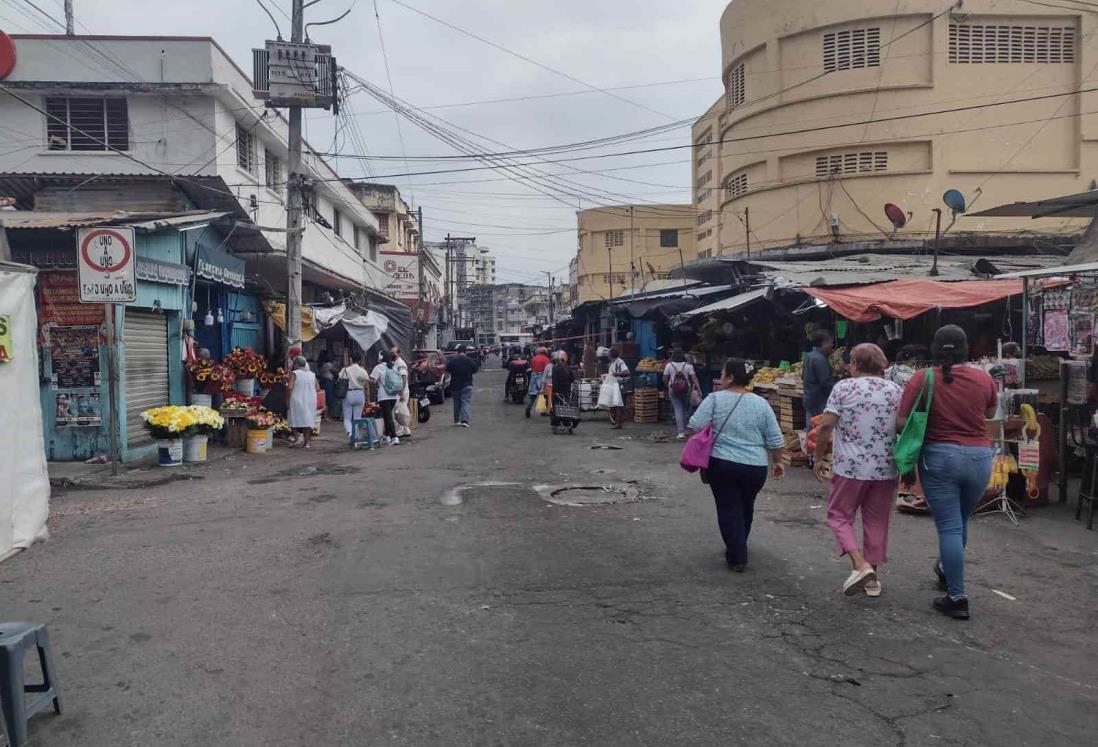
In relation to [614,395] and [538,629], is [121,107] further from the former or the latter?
[538,629]

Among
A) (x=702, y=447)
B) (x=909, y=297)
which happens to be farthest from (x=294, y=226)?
(x=702, y=447)

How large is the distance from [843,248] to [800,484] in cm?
1299

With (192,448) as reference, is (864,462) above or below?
above

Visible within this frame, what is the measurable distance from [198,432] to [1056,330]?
38.2 ft

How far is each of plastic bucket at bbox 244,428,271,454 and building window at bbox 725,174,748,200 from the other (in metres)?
16.5

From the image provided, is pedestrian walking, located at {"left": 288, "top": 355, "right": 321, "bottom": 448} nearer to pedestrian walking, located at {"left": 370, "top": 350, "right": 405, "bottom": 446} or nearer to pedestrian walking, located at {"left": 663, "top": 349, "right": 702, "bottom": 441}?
pedestrian walking, located at {"left": 370, "top": 350, "right": 405, "bottom": 446}

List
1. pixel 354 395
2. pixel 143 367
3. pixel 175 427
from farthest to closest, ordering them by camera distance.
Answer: pixel 354 395 < pixel 143 367 < pixel 175 427

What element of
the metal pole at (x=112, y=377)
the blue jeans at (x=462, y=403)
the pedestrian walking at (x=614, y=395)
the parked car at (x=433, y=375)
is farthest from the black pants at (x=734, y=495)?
the parked car at (x=433, y=375)

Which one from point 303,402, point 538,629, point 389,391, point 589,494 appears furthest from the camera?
point 389,391

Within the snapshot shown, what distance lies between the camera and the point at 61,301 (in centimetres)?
1194

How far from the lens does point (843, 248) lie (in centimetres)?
2191

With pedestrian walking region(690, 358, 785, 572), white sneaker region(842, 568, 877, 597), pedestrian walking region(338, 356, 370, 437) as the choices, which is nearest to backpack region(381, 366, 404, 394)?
pedestrian walking region(338, 356, 370, 437)

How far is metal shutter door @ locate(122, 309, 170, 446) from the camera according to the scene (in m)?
12.7

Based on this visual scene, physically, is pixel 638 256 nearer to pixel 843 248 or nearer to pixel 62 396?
pixel 843 248
